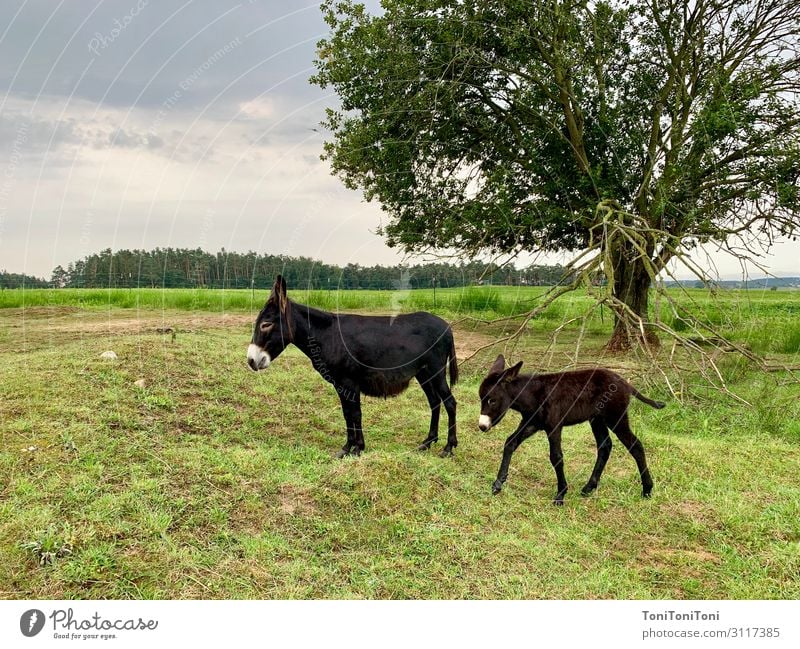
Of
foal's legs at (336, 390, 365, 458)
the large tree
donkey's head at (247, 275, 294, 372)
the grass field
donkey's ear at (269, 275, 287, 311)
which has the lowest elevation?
the grass field

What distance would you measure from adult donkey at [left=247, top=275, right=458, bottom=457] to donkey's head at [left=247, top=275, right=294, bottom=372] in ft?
0.59

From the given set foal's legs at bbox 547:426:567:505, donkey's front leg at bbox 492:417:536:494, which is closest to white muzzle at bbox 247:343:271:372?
donkey's front leg at bbox 492:417:536:494

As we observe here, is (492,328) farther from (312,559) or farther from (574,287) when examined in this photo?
(312,559)

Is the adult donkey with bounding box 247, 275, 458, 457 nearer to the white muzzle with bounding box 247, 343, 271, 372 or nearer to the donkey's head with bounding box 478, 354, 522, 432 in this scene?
the white muzzle with bounding box 247, 343, 271, 372

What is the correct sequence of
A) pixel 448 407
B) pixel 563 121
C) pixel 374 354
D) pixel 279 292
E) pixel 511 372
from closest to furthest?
pixel 511 372 → pixel 279 292 → pixel 374 354 → pixel 448 407 → pixel 563 121

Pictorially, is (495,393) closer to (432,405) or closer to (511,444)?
(511,444)

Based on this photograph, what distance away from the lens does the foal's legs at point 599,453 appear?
4754 mm

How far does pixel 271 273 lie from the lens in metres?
4.81

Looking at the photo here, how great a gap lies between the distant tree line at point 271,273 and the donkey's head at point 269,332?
254mm

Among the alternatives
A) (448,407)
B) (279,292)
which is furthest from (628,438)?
(279,292)

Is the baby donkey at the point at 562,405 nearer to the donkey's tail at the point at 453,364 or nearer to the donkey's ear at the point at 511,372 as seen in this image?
the donkey's ear at the point at 511,372

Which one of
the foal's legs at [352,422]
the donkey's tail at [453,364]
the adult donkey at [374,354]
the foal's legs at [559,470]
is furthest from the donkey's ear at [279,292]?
the foal's legs at [559,470]

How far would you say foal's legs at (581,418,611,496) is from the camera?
4754 mm

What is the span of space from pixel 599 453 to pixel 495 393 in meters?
1.70
